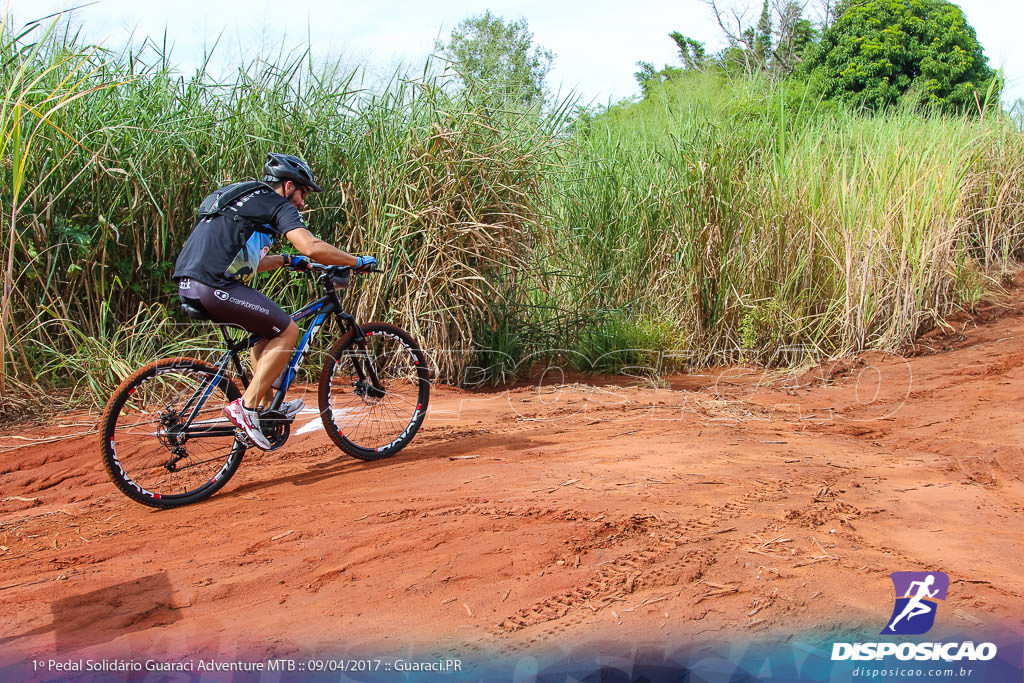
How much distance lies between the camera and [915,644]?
2.52 metres

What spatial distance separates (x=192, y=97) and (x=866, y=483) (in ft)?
20.8

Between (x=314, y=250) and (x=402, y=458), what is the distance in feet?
4.65

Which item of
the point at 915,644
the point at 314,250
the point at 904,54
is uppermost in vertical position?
the point at 904,54

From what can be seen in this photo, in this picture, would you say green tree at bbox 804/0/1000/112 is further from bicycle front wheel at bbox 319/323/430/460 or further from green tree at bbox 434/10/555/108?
bicycle front wheel at bbox 319/323/430/460

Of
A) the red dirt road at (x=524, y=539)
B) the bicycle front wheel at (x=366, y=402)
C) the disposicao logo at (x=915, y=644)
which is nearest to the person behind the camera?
the disposicao logo at (x=915, y=644)

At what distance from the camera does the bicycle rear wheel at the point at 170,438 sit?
3998mm

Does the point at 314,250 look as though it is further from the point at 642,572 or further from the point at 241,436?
the point at 642,572

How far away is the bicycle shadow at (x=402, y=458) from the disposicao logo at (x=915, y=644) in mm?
2496

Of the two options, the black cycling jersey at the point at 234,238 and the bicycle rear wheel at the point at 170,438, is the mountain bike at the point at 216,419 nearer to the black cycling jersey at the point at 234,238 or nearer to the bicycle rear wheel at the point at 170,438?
the bicycle rear wheel at the point at 170,438

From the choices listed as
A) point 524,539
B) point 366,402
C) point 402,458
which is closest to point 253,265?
point 366,402

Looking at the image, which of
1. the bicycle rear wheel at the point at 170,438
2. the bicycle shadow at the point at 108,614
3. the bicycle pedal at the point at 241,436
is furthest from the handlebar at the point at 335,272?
the bicycle shadow at the point at 108,614

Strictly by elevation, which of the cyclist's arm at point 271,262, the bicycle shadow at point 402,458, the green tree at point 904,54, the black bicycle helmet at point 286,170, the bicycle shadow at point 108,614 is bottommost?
the bicycle shadow at point 108,614

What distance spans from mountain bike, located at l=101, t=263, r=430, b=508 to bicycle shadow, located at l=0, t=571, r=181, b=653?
3.10ft

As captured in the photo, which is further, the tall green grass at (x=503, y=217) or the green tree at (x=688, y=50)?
the green tree at (x=688, y=50)
